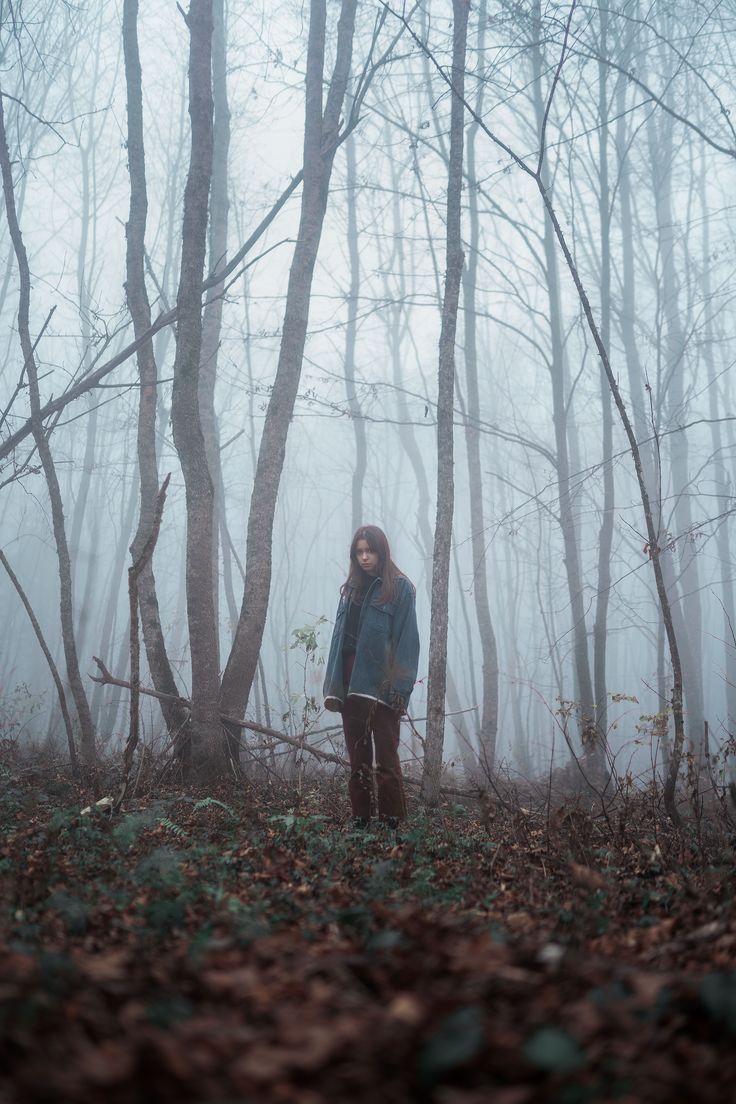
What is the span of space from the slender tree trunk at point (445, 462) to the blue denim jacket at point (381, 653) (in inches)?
23.5

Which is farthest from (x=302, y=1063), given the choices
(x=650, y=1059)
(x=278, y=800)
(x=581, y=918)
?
(x=278, y=800)

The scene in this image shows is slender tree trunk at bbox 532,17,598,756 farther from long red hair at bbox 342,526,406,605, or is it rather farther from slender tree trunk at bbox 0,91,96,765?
slender tree trunk at bbox 0,91,96,765

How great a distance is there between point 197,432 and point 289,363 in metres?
1.36

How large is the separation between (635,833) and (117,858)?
2.81 m

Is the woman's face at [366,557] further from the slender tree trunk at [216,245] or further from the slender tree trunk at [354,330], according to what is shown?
the slender tree trunk at [354,330]

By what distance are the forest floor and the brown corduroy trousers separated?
1.74 meters

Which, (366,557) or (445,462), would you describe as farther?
(445,462)

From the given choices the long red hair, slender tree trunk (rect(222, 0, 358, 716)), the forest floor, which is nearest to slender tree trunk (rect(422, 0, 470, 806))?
the long red hair

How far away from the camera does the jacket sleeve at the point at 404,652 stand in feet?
17.0

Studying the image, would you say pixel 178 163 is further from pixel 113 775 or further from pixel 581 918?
pixel 581 918

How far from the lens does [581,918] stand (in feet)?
8.93

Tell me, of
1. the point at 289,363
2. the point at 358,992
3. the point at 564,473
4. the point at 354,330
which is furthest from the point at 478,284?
the point at 358,992

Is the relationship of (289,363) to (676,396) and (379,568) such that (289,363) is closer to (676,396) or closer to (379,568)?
(379,568)

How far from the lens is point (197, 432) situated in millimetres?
6754
